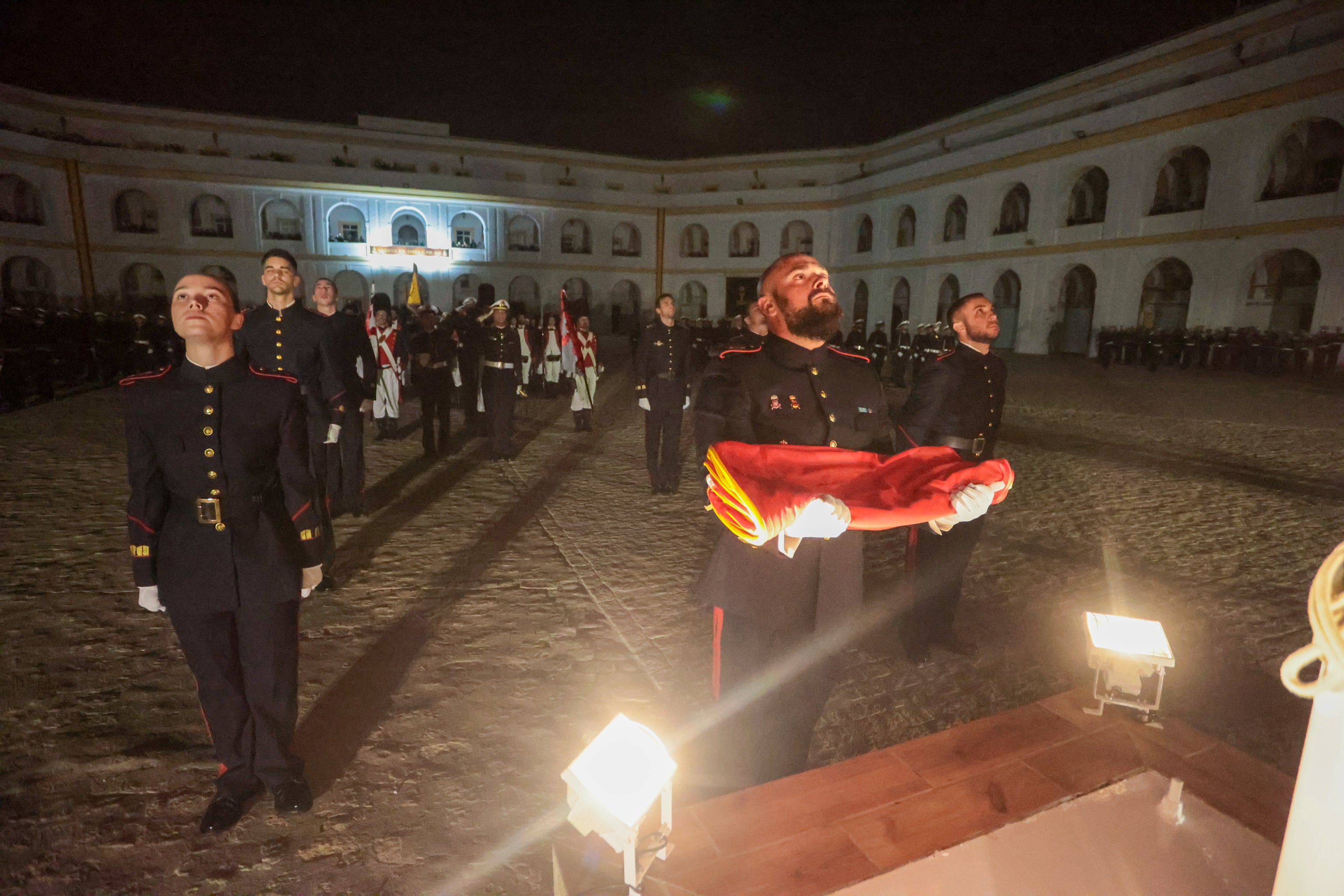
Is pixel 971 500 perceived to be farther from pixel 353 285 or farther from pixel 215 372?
pixel 353 285

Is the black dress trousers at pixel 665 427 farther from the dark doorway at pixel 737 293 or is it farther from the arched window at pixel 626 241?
the arched window at pixel 626 241

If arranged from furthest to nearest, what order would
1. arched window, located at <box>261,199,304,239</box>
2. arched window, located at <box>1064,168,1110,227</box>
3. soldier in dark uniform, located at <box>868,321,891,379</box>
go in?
1. arched window, located at <box>261,199,304,239</box>
2. arched window, located at <box>1064,168,1110,227</box>
3. soldier in dark uniform, located at <box>868,321,891,379</box>

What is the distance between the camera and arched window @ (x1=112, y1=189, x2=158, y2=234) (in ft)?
111

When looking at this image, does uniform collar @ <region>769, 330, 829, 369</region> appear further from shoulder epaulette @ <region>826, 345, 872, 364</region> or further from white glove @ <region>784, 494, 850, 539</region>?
white glove @ <region>784, 494, 850, 539</region>

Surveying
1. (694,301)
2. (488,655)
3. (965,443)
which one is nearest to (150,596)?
(488,655)

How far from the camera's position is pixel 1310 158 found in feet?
69.9

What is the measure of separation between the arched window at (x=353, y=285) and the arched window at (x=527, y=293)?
24.1 ft

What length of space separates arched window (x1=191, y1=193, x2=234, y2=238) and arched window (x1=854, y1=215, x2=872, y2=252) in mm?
30507

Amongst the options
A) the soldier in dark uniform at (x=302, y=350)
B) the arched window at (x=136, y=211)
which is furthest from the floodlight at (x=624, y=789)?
the arched window at (x=136, y=211)

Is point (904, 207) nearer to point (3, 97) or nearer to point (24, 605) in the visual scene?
point (24, 605)

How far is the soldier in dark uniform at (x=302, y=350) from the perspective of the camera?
4742 mm

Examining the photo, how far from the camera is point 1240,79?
20.3m

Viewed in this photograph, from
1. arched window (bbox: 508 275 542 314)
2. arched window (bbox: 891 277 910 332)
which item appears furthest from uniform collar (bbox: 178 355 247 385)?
arched window (bbox: 508 275 542 314)

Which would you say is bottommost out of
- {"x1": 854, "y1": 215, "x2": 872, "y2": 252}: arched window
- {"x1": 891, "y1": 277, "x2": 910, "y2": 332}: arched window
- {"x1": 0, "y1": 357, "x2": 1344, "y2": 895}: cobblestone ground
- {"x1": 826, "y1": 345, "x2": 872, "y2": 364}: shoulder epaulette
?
{"x1": 0, "y1": 357, "x2": 1344, "y2": 895}: cobblestone ground
